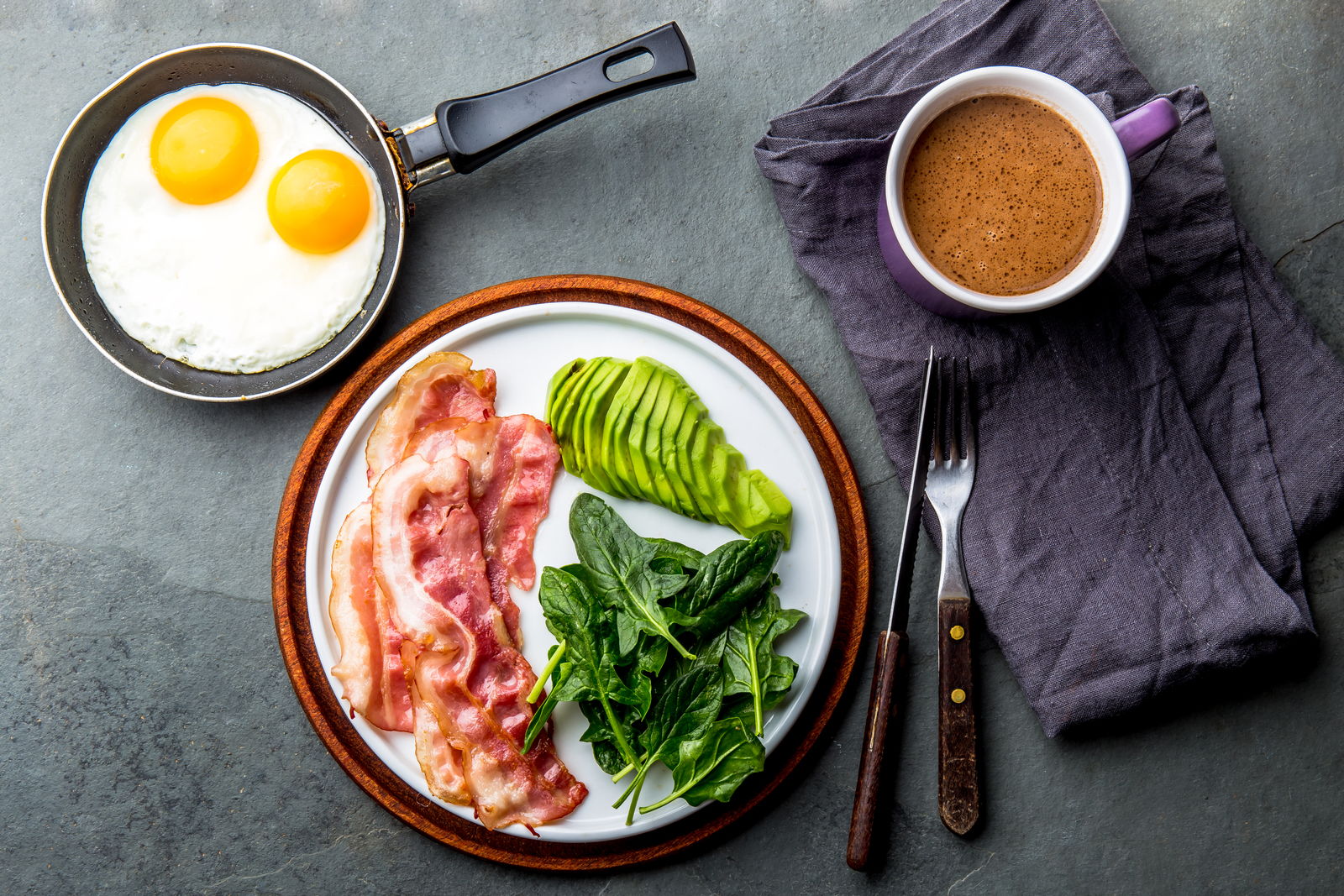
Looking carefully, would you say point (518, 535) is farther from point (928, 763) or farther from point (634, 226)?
point (928, 763)

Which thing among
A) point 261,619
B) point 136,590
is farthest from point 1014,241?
point 136,590

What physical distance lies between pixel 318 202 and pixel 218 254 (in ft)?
0.79

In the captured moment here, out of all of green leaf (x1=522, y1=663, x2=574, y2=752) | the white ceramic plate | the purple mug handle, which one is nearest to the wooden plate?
the white ceramic plate

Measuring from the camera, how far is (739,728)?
150cm

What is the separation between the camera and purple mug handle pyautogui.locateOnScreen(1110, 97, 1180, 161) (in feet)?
4.53

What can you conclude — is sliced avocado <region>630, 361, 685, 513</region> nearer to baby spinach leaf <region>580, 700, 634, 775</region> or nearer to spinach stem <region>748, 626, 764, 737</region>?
spinach stem <region>748, 626, 764, 737</region>

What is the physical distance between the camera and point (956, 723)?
1646mm

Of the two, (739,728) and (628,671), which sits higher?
(628,671)

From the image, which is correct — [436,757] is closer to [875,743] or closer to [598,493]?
[598,493]

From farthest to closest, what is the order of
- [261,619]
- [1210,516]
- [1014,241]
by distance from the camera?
[261,619]
[1210,516]
[1014,241]

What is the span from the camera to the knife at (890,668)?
1618 mm

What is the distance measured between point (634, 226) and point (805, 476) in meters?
0.62

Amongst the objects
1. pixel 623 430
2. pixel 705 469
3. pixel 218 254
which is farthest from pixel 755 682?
pixel 218 254

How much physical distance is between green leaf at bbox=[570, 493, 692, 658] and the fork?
1.70 ft
